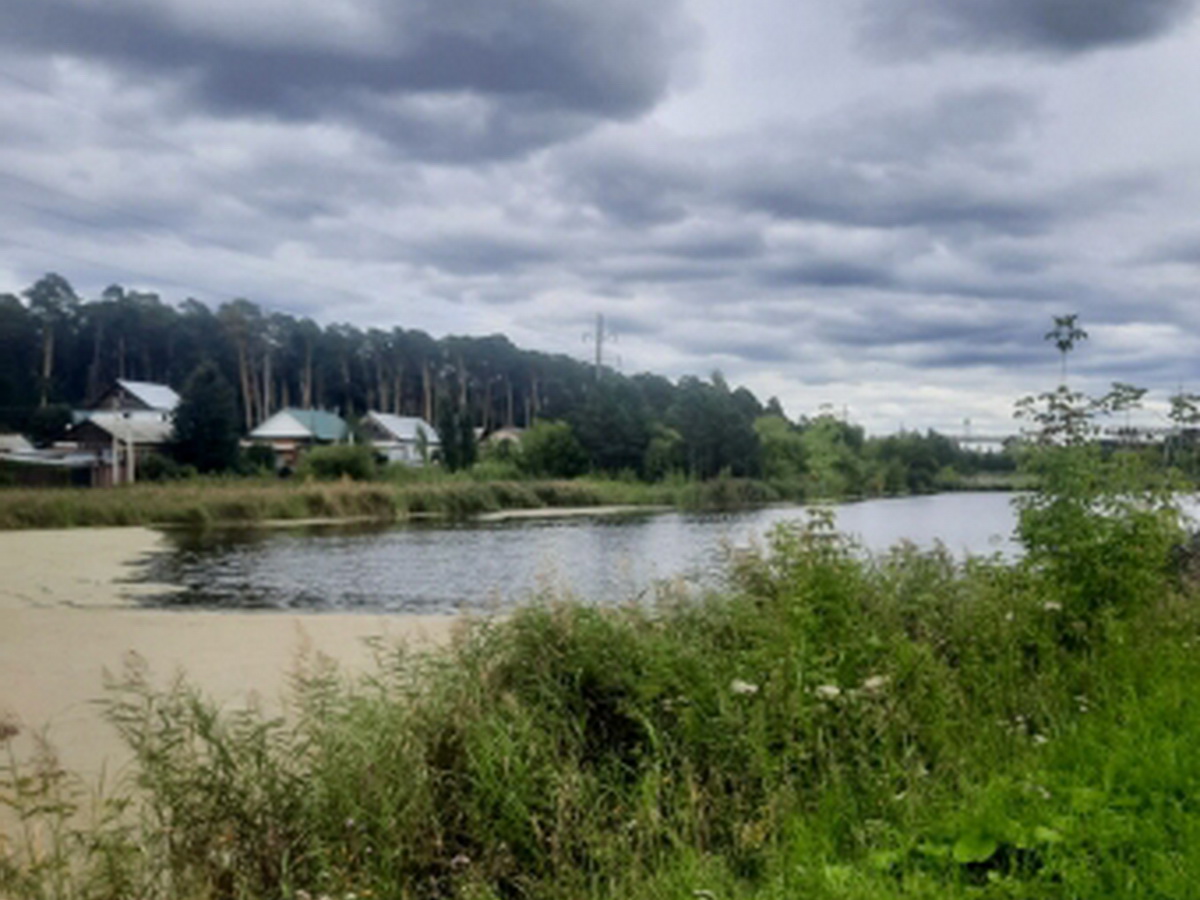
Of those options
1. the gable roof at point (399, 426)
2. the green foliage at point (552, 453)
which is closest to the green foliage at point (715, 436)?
the green foliage at point (552, 453)

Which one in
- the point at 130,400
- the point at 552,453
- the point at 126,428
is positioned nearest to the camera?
the point at 126,428

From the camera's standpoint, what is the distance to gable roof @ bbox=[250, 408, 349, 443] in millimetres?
63781

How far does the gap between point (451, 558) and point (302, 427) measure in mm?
45987

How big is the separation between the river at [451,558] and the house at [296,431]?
105ft

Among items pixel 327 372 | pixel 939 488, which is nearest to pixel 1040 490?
pixel 939 488

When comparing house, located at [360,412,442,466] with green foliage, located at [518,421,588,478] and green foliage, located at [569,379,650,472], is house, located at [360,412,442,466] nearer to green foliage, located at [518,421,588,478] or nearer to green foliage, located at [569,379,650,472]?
green foliage, located at [569,379,650,472]

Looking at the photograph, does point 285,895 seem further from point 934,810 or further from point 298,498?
point 298,498

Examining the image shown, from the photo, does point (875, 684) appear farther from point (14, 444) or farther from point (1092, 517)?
point (14, 444)

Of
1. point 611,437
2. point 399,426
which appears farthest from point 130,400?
point 611,437

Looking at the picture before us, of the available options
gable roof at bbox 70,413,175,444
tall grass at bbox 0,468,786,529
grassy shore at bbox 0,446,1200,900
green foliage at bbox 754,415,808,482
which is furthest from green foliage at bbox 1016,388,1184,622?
gable roof at bbox 70,413,175,444

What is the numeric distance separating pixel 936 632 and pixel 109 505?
29021 millimetres

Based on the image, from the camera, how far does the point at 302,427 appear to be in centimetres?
6494

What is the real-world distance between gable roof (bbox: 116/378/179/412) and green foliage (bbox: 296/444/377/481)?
16.0m

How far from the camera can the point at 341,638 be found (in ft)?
35.8
